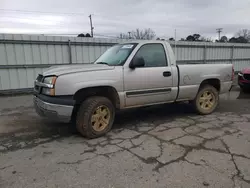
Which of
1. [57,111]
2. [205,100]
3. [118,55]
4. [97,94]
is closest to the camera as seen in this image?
[57,111]

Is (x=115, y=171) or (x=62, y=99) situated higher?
(x=62, y=99)

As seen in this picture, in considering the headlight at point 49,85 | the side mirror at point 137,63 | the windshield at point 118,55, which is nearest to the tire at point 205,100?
the side mirror at point 137,63

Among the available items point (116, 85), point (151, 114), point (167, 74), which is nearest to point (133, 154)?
point (116, 85)

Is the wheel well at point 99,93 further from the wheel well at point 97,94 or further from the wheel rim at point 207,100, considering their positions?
the wheel rim at point 207,100

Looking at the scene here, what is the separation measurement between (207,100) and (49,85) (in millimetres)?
4235

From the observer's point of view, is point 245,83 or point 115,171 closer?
point 115,171

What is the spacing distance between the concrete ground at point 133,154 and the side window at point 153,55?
4.75 feet

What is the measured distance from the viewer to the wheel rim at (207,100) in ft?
18.8

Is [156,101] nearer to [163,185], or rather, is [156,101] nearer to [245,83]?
[163,185]

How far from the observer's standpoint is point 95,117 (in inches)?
162

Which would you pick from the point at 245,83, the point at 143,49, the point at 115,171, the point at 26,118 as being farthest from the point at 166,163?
the point at 245,83

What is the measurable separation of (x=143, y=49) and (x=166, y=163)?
2.60 metres

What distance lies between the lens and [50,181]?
2.65m

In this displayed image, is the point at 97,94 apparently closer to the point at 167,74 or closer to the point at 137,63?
the point at 137,63
